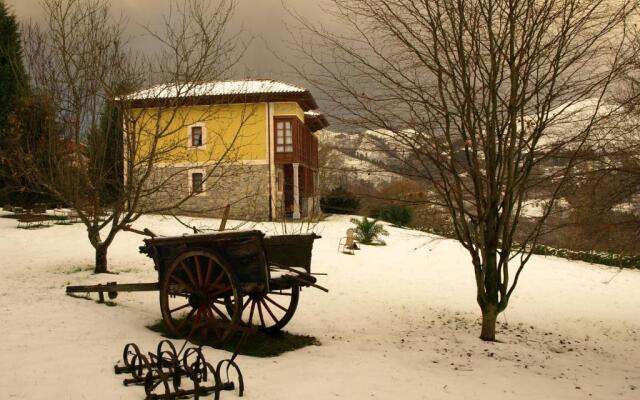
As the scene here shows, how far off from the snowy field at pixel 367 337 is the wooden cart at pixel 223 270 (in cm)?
47

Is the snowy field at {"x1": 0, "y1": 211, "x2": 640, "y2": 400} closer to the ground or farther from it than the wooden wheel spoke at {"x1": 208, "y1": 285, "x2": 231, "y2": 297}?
closer to the ground

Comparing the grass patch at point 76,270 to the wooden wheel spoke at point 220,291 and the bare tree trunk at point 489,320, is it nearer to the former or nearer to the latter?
the wooden wheel spoke at point 220,291

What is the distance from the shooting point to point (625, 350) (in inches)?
339

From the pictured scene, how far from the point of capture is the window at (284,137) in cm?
2558

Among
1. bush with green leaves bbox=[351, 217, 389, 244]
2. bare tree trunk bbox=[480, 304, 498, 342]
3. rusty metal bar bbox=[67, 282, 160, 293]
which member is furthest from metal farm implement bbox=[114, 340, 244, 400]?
bush with green leaves bbox=[351, 217, 389, 244]

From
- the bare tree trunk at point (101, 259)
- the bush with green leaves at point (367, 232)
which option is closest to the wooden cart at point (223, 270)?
the bare tree trunk at point (101, 259)

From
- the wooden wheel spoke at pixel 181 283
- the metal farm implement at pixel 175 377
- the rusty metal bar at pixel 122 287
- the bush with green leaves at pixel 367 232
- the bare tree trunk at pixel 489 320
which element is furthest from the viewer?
the bush with green leaves at pixel 367 232

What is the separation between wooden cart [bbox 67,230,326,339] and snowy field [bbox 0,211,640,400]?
0.47m

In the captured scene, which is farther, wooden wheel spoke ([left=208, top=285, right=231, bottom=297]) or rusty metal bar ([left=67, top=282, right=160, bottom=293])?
rusty metal bar ([left=67, top=282, right=160, bottom=293])

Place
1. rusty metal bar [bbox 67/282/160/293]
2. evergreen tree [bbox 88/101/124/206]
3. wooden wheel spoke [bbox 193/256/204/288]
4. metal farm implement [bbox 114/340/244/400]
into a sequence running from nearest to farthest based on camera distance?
metal farm implement [bbox 114/340/244/400], wooden wheel spoke [bbox 193/256/204/288], rusty metal bar [bbox 67/282/160/293], evergreen tree [bbox 88/101/124/206]

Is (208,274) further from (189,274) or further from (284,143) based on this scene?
(284,143)

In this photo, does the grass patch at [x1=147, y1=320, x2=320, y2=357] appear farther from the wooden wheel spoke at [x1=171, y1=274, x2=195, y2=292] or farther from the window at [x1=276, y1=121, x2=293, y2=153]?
the window at [x1=276, y1=121, x2=293, y2=153]

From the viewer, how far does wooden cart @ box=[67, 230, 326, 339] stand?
620 centimetres

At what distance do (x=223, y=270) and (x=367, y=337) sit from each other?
2.64 metres
